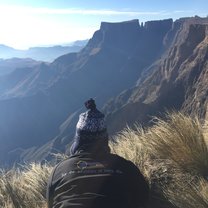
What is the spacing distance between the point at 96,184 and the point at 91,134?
484 mm

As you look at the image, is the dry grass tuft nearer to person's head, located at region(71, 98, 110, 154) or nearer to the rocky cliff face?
person's head, located at region(71, 98, 110, 154)

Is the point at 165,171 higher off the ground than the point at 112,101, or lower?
higher

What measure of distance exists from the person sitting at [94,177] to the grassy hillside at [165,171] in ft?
2.91

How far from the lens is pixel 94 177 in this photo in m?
3.93

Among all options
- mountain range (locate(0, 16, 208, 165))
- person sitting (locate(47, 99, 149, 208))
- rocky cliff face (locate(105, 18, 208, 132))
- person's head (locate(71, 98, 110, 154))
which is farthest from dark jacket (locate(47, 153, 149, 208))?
rocky cliff face (locate(105, 18, 208, 132))

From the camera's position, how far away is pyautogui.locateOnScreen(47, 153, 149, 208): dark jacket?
3832 millimetres

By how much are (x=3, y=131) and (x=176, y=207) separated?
529 ft

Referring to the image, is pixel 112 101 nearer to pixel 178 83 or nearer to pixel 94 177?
pixel 178 83

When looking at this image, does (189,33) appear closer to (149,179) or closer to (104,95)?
(104,95)

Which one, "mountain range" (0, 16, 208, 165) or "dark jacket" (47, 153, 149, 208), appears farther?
"mountain range" (0, 16, 208, 165)

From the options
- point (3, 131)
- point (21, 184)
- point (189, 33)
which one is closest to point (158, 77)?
point (189, 33)

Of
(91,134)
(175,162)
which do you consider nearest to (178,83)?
(175,162)

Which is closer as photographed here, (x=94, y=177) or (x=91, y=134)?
(x=94, y=177)

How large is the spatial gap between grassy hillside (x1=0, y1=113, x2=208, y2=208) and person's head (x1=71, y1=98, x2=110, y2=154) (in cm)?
109
